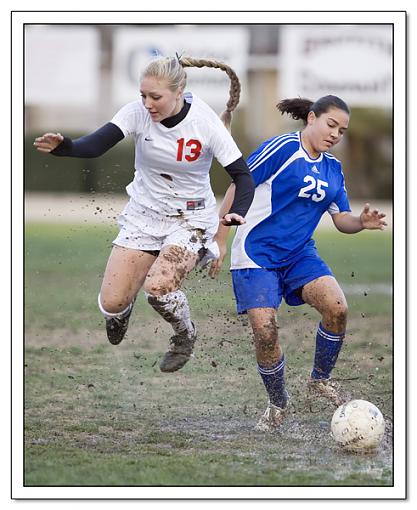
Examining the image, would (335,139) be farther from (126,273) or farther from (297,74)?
(297,74)

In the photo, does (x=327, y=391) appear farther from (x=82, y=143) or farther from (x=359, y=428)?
(x=82, y=143)

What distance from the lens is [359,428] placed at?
5.15 m

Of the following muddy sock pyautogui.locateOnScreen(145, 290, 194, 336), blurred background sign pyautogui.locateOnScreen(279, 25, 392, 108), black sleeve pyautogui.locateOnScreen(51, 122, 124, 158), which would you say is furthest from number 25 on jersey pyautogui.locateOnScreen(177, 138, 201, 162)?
blurred background sign pyautogui.locateOnScreen(279, 25, 392, 108)

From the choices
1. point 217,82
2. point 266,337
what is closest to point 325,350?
point 266,337

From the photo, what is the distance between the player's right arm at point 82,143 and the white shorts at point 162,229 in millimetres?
570

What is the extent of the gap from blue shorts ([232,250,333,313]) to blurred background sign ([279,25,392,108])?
15.8 ft

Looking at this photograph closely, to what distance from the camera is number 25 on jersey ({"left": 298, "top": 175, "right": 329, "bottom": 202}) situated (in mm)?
5520

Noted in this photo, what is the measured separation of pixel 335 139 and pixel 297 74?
10.7 meters

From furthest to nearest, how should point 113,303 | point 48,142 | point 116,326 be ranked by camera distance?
point 116,326, point 113,303, point 48,142

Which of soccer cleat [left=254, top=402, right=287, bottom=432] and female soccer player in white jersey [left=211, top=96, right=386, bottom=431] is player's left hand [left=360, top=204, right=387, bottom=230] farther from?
soccer cleat [left=254, top=402, right=287, bottom=432]

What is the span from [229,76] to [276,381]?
1.86 metres

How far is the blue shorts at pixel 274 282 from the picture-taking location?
546 cm
